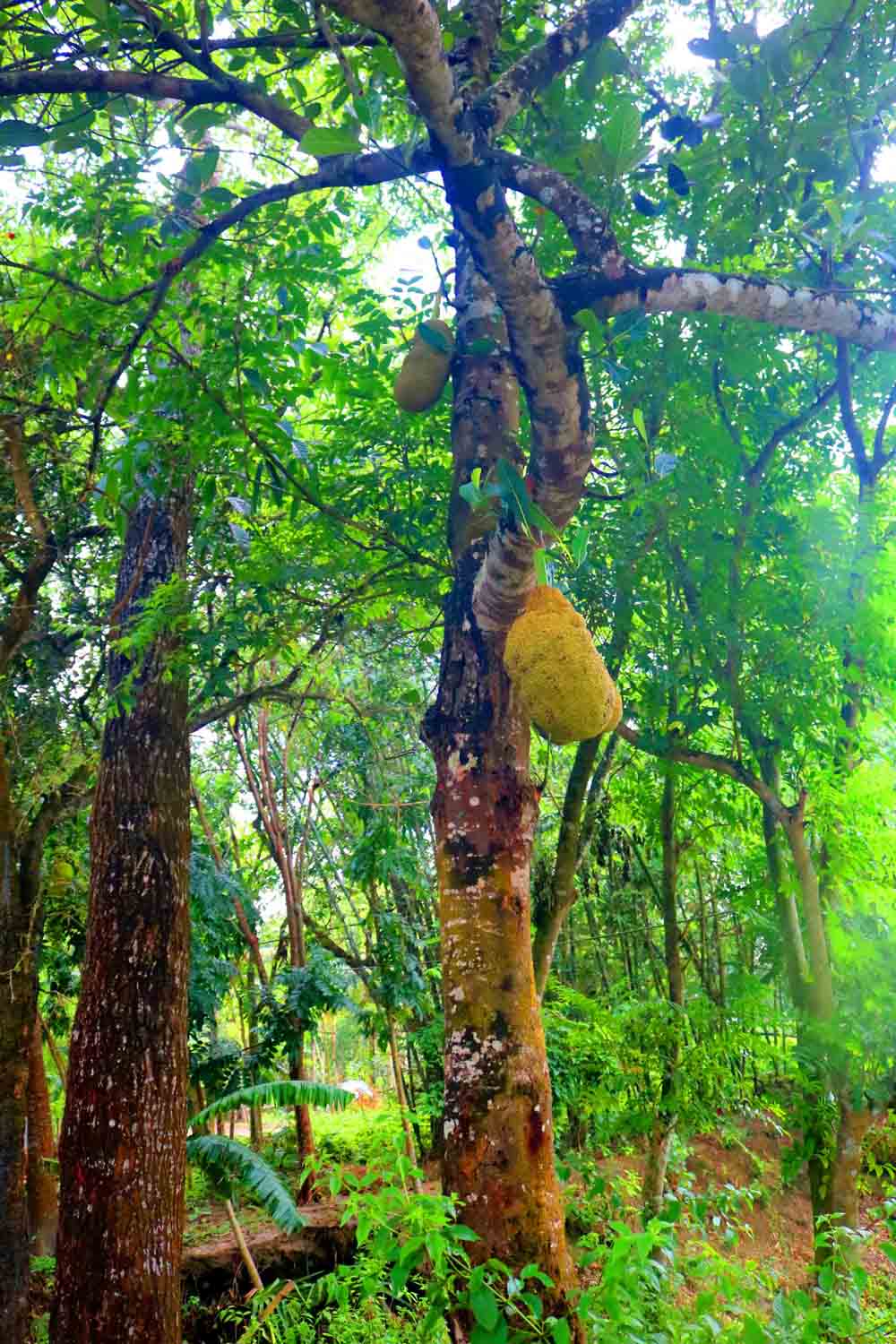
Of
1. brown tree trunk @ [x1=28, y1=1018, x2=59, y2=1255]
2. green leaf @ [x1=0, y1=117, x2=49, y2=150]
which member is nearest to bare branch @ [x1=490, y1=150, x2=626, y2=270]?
green leaf @ [x1=0, y1=117, x2=49, y2=150]

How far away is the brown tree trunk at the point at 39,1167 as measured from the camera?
6473 mm

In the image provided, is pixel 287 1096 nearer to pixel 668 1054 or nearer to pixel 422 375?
pixel 668 1054

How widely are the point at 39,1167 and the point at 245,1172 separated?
8.19ft

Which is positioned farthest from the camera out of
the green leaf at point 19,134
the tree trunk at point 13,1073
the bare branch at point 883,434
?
the tree trunk at point 13,1073

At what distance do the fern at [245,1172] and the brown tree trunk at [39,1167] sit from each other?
5.30 ft

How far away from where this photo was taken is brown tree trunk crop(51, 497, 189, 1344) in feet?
11.5

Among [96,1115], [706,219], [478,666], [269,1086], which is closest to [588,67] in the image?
[706,219]

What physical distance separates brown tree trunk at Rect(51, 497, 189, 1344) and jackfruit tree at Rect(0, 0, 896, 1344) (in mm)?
24

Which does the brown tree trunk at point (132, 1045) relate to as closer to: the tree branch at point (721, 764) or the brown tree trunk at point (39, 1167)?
the tree branch at point (721, 764)

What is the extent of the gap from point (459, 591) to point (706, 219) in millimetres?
1837

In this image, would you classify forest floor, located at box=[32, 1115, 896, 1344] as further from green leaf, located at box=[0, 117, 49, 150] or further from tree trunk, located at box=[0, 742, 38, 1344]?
green leaf, located at box=[0, 117, 49, 150]

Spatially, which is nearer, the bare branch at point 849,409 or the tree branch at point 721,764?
the bare branch at point 849,409

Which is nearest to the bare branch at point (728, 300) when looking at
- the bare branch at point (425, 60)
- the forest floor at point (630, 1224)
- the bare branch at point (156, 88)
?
the bare branch at point (425, 60)

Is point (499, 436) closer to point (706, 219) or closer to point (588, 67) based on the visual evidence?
point (588, 67)
